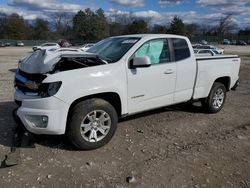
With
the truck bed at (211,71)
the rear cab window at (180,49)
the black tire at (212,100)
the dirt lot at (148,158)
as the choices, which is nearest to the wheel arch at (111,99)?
the dirt lot at (148,158)

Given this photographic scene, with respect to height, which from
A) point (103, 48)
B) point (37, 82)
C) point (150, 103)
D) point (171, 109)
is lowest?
point (171, 109)

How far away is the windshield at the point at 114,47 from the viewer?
520 cm

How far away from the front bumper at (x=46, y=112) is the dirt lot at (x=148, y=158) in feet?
1.40

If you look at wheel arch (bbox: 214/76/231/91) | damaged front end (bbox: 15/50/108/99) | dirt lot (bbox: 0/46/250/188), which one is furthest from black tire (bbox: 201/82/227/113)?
damaged front end (bbox: 15/50/108/99)

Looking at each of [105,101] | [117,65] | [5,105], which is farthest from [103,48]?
[5,105]

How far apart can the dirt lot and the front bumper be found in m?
0.43

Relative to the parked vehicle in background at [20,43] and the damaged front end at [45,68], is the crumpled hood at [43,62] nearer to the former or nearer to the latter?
the damaged front end at [45,68]

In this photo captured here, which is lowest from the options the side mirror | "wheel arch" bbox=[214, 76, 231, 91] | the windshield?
"wheel arch" bbox=[214, 76, 231, 91]

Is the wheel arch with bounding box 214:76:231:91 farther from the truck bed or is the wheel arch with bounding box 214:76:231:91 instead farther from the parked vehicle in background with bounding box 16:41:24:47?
the parked vehicle in background with bounding box 16:41:24:47

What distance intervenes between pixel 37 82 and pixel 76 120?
822mm

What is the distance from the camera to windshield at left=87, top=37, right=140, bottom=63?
520cm

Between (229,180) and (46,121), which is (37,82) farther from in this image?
(229,180)

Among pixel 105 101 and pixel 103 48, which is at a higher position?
pixel 103 48

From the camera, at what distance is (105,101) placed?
15.7 feet
